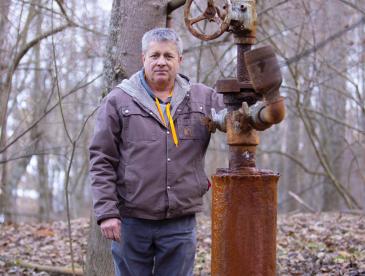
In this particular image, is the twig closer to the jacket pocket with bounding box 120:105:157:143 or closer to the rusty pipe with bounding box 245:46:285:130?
the jacket pocket with bounding box 120:105:157:143

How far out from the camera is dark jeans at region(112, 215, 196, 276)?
11.0 feet

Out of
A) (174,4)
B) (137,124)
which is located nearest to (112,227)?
(137,124)

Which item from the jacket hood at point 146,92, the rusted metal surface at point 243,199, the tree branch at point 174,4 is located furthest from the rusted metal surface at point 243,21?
the tree branch at point 174,4

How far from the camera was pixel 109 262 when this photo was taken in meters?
4.41

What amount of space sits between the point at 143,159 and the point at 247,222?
731 mm

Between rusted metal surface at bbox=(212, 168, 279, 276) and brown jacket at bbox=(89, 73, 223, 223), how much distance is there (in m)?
0.45

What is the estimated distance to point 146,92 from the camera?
133 inches

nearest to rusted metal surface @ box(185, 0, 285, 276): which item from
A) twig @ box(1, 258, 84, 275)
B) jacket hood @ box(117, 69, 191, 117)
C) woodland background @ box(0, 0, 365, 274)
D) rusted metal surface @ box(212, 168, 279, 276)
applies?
rusted metal surface @ box(212, 168, 279, 276)

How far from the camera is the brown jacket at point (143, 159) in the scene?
127 inches

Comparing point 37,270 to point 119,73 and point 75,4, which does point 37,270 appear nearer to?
point 119,73

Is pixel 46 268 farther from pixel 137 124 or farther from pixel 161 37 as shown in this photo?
pixel 161 37

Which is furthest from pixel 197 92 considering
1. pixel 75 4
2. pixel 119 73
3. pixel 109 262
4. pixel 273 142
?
pixel 273 142

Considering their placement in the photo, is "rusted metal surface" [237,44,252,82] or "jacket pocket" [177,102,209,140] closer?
"rusted metal surface" [237,44,252,82]

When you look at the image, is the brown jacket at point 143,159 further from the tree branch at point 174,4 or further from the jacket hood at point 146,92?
the tree branch at point 174,4
